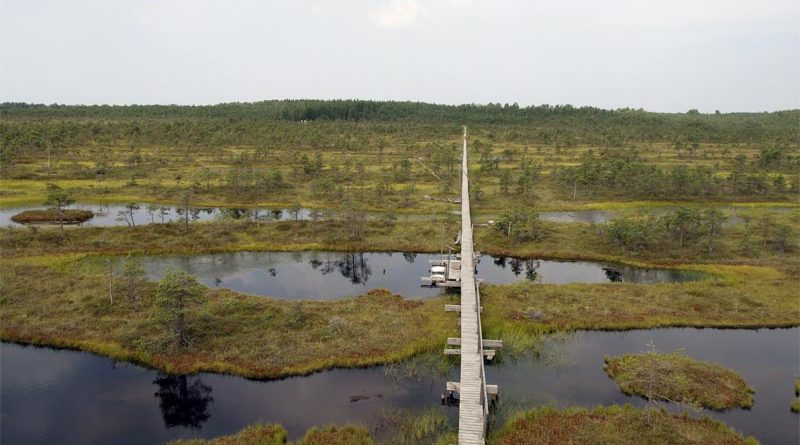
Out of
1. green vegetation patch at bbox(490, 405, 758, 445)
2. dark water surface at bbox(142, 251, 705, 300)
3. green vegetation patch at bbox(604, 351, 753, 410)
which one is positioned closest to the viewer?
green vegetation patch at bbox(490, 405, 758, 445)

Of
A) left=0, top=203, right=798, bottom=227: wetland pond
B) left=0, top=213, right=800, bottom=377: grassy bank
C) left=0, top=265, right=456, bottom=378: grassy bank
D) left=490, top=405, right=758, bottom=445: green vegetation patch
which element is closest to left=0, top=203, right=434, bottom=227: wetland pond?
left=0, top=203, right=798, bottom=227: wetland pond

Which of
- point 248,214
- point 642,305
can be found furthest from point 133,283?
point 642,305

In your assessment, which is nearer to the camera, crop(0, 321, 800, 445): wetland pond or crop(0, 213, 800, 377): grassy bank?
crop(0, 321, 800, 445): wetland pond

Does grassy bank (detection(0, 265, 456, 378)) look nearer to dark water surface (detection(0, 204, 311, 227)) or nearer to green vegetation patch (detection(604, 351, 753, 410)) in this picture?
green vegetation patch (detection(604, 351, 753, 410))

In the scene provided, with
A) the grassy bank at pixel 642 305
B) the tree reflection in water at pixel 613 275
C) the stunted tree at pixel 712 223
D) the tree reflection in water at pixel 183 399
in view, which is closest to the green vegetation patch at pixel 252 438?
the tree reflection in water at pixel 183 399

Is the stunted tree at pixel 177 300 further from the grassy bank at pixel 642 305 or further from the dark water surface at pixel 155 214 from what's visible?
the dark water surface at pixel 155 214
